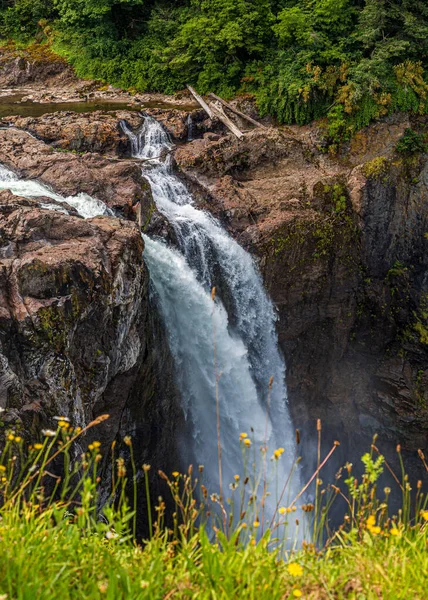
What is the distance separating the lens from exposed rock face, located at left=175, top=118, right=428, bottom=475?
11.2 metres

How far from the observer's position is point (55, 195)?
915cm

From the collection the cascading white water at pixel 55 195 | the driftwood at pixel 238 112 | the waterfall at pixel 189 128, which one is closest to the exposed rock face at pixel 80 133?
the waterfall at pixel 189 128

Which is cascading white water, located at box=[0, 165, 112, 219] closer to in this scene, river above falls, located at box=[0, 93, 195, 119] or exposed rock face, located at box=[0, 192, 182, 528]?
exposed rock face, located at box=[0, 192, 182, 528]

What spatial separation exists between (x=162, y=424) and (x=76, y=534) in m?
6.97

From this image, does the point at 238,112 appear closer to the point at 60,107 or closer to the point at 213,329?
the point at 60,107

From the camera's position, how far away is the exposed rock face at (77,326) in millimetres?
5664

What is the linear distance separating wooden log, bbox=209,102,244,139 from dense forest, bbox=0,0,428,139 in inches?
46.0

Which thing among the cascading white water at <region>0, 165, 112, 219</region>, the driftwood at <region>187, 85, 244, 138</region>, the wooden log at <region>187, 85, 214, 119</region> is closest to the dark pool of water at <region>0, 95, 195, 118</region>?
the wooden log at <region>187, 85, 214, 119</region>

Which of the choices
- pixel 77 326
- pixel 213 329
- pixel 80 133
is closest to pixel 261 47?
pixel 80 133

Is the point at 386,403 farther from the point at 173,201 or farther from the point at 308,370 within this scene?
the point at 173,201

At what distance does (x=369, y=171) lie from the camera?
12.0 meters

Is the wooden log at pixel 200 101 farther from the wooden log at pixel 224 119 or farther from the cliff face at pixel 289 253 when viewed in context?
the cliff face at pixel 289 253

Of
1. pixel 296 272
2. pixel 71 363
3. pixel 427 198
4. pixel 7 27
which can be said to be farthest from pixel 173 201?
pixel 7 27

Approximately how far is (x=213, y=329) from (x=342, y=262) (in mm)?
4574
